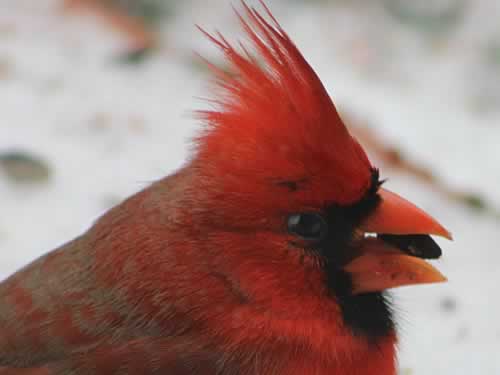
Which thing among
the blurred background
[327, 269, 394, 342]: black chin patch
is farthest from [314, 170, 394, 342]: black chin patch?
the blurred background

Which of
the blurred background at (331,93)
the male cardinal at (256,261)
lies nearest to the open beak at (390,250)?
the male cardinal at (256,261)

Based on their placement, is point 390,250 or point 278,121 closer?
point 278,121

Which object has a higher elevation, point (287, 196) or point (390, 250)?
point (287, 196)

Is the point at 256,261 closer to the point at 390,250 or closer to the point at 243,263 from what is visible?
the point at 243,263

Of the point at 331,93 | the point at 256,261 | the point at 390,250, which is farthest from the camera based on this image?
the point at 331,93

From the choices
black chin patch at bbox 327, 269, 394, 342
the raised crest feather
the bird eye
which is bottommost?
black chin patch at bbox 327, 269, 394, 342

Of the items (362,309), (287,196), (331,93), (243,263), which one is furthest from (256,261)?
(331,93)

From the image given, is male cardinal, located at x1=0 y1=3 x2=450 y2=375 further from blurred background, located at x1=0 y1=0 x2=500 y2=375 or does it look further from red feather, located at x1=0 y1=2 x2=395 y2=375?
blurred background, located at x1=0 y1=0 x2=500 y2=375
